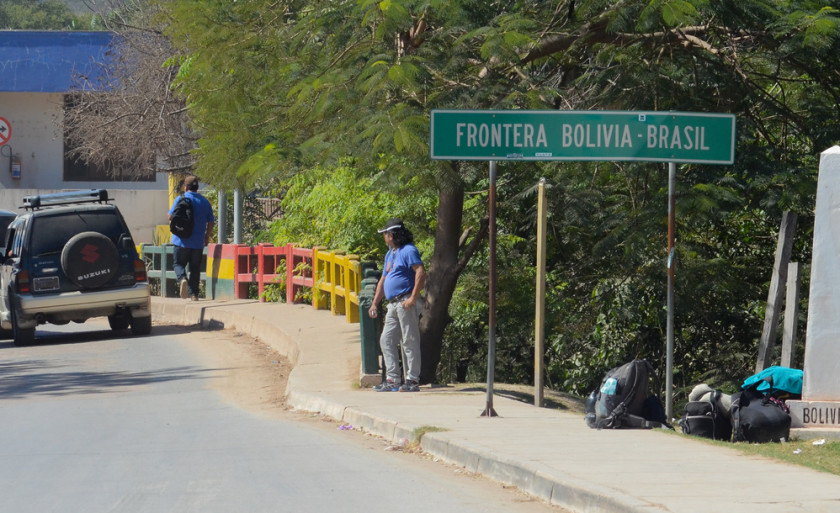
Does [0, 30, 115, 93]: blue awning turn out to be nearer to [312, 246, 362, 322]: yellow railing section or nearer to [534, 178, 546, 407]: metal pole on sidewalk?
[312, 246, 362, 322]: yellow railing section

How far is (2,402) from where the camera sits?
37.8 feet

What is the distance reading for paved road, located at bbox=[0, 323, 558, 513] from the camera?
6746mm

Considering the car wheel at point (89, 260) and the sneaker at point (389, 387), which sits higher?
the car wheel at point (89, 260)

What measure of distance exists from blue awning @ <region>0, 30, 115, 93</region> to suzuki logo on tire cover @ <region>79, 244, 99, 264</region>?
1840 cm

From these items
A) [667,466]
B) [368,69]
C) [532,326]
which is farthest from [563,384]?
[667,466]

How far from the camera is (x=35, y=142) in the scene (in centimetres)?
3650

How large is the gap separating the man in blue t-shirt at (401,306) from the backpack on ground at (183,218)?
866 centimetres

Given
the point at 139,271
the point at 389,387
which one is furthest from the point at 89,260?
the point at 389,387

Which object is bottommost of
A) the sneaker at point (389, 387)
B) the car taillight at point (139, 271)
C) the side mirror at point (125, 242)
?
the sneaker at point (389, 387)

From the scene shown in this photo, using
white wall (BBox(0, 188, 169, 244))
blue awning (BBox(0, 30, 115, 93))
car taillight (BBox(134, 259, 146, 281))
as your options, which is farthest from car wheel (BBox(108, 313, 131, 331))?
blue awning (BBox(0, 30, 115, 93))

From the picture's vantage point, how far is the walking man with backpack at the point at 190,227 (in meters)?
19.2

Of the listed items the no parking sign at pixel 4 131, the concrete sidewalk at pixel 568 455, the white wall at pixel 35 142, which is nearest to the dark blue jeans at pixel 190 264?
the concrete sidewalk at pixel 568 455

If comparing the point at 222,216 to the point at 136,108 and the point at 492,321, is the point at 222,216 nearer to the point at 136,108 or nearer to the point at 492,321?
the point at 136,108

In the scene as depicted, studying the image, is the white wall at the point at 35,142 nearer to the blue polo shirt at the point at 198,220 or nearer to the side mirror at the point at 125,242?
the blue polo shirt at the point at 198,220
